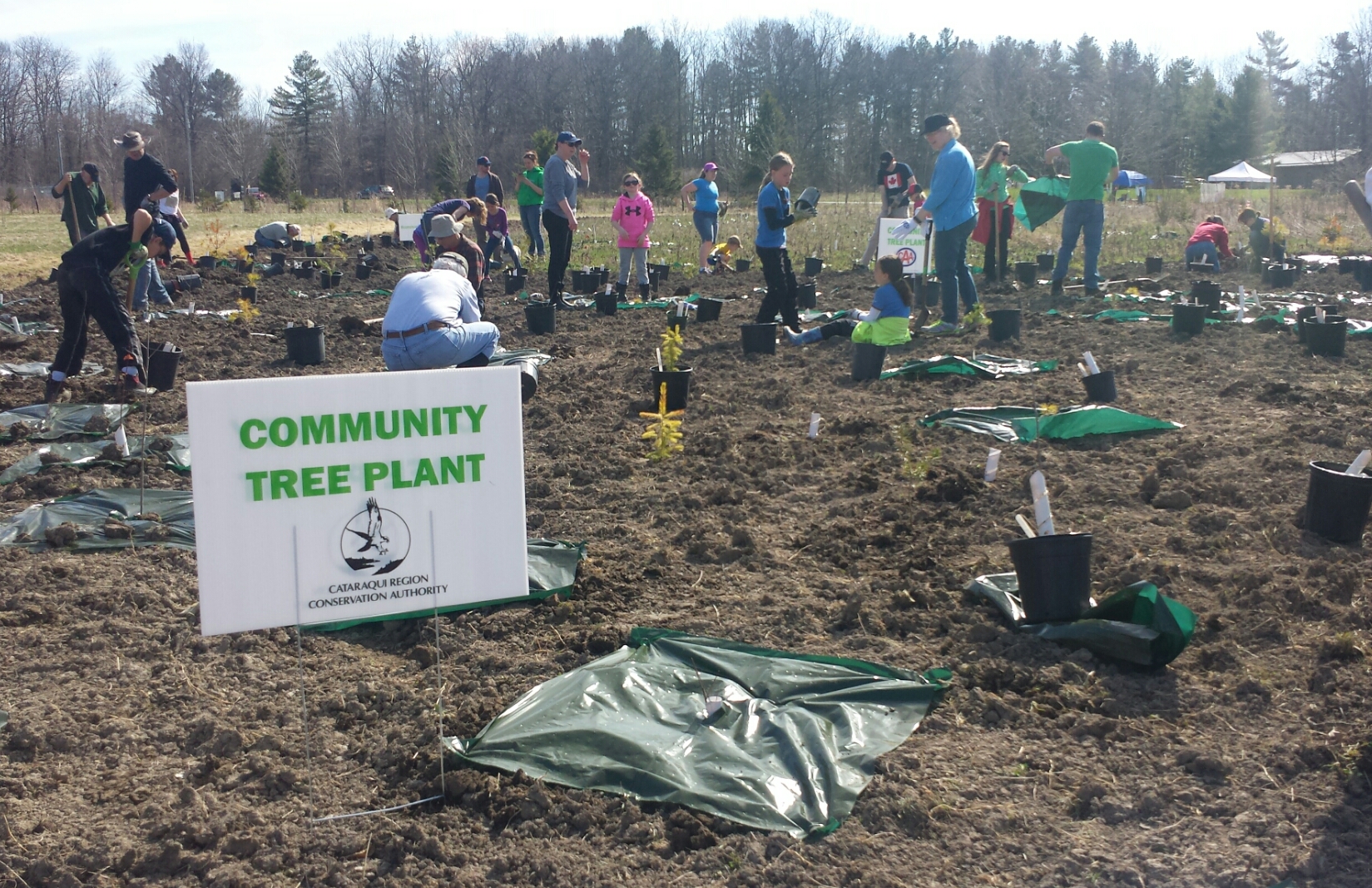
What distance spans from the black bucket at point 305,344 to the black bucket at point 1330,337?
340 inches

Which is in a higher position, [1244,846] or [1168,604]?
[1168,604]

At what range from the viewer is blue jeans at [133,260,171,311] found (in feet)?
38.0

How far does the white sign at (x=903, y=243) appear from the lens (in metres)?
11.9

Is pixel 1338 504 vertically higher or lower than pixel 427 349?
lower

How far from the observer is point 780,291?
387 inches

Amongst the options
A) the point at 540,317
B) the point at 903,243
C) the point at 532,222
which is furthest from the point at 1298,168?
the point at 540,317

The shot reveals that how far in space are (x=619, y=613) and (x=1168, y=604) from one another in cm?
194

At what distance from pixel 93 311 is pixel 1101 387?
6.99 m

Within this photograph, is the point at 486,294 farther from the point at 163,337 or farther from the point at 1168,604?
the point at 1168,604

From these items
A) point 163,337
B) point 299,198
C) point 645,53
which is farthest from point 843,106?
point 163,337

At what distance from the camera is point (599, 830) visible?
8.40 ft

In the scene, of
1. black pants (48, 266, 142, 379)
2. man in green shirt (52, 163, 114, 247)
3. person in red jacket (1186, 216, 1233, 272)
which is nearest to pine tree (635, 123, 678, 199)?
person in red jacket (1186, 216, 1233, 272)

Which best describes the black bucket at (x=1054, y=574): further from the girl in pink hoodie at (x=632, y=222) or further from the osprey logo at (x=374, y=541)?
the girl in pink hoodie at (x=632, y=222)

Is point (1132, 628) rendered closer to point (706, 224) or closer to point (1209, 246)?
point (706, 224)
